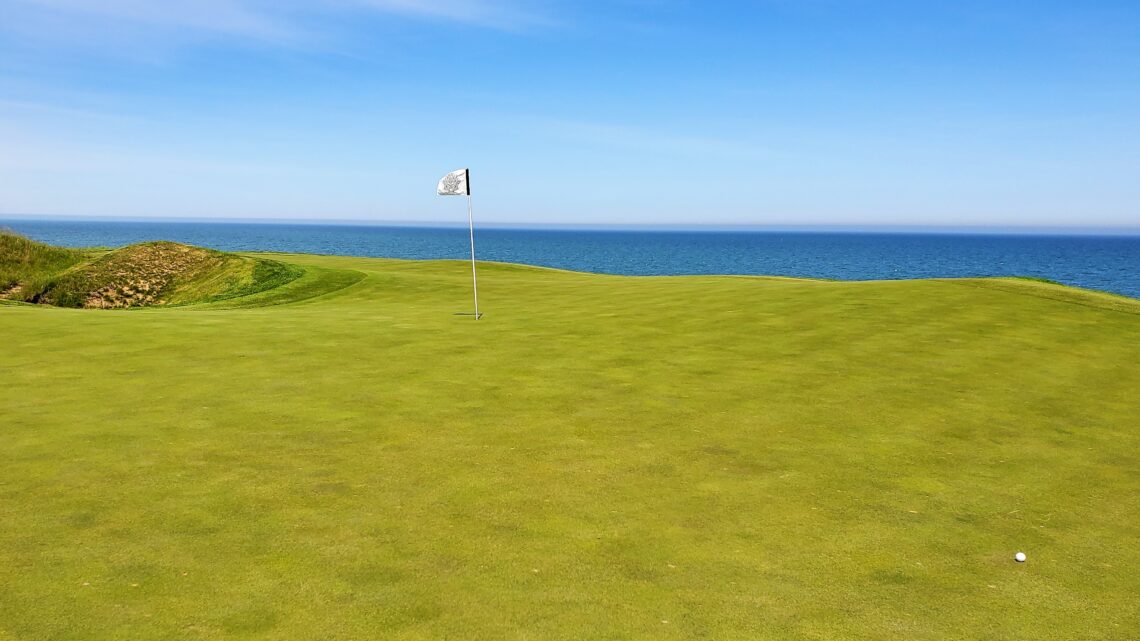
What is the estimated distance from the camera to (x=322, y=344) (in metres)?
15.8

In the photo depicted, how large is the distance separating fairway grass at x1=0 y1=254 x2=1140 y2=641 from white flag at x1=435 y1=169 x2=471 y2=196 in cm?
593

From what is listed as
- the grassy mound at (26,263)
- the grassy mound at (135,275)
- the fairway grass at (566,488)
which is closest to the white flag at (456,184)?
the fairway grass at (566,488)

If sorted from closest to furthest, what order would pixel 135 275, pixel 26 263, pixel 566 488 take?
pixel 566 488 → pixel 135 275 → pixel 26 263

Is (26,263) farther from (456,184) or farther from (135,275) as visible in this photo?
(456,184)

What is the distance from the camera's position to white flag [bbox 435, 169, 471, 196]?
2042 cm

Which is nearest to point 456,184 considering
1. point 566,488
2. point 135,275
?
point 566,488

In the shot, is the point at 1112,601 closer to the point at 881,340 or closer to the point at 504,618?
the point at 504,618

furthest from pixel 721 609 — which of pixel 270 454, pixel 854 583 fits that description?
pixel 270 454

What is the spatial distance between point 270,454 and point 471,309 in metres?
15.6

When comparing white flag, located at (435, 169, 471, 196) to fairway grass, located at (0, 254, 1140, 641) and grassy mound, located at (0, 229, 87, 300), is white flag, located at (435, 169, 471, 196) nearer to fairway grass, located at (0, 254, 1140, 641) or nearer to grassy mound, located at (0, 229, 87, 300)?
fairway grass, located at (0, 254, 1140, 641)

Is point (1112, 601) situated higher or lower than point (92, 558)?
lower

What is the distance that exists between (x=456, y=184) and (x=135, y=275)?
2440 centimetres

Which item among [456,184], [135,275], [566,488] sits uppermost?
[456,184]

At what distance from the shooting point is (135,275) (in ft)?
119
